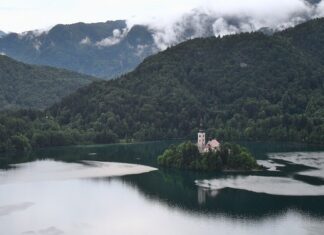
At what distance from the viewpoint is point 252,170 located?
13125 cm

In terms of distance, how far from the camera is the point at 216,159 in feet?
439

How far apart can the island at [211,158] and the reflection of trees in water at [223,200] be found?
12926mm

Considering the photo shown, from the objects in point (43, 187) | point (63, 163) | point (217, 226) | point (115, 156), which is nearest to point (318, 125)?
point (115, 156)

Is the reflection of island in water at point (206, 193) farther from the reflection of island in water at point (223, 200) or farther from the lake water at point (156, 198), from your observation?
the lake water at point (156, 198)

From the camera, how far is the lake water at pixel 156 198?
8625 cm

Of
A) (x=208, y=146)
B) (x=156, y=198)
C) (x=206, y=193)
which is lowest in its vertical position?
(x=156, y=198)

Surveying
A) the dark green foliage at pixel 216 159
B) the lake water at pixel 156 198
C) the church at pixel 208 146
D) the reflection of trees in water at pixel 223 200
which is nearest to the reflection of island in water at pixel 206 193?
the reflection of trees in water at pixel 223 200

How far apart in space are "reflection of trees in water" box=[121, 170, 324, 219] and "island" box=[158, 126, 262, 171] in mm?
12926

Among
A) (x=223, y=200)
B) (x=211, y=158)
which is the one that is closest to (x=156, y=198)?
(x=223, y=200)

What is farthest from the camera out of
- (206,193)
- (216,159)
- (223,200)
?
(216,159)

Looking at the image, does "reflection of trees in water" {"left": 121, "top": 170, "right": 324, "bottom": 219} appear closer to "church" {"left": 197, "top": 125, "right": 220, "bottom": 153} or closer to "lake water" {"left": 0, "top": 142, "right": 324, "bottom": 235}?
"lake water" {"left": 0, "top": 142, "right": 324, "bottom": 235}

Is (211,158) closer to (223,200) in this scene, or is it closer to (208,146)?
(208,146)

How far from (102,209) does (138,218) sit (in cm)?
860

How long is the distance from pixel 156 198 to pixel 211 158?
3089cm
